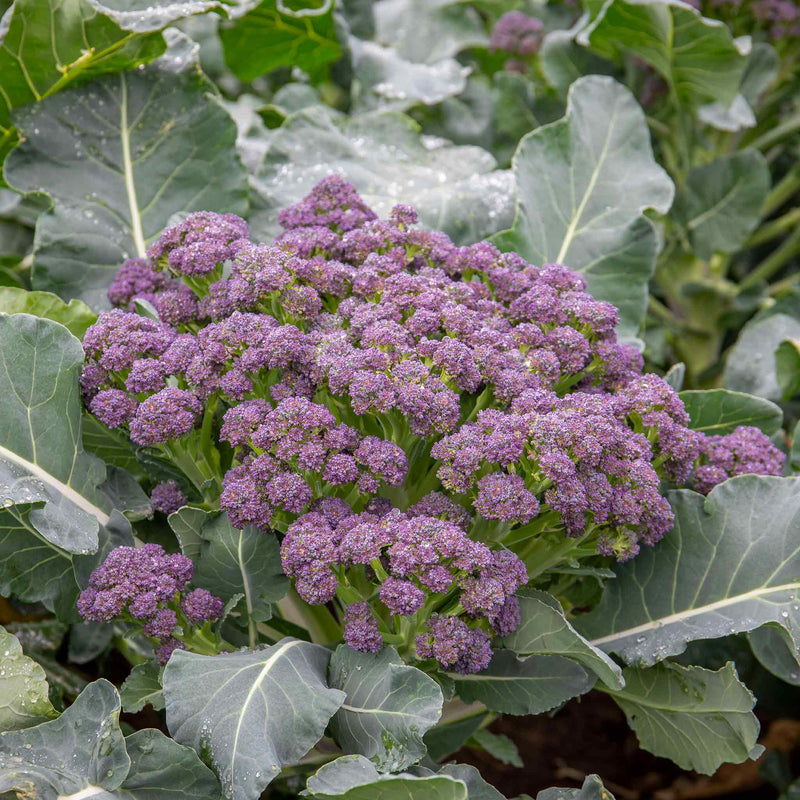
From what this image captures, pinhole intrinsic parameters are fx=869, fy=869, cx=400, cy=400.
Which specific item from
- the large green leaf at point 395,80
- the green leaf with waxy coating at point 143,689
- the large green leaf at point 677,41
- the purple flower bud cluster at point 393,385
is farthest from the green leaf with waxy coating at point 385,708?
the large green leaf at point 395,80

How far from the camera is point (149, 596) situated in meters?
0.97

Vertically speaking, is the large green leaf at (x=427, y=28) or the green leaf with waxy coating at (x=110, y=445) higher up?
the large green leaf at (x=427, y=28)

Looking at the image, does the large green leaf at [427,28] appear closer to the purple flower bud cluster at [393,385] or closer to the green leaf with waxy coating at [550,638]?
the purple flower bud cluster at [393,385]

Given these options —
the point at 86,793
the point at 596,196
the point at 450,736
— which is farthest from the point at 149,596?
the point at 596,196

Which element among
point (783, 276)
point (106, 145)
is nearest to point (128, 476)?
point (106, 145)

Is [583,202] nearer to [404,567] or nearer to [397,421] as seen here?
[397,421]

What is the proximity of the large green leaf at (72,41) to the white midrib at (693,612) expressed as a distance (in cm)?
112

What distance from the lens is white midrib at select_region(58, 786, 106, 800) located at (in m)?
0.89

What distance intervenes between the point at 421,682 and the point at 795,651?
1.52ft

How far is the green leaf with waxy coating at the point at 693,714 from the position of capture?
3.43ft

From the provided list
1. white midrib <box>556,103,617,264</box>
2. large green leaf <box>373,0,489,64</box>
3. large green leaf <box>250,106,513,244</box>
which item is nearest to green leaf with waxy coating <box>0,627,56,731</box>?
large green leaf <box>250,106,513,244</box>

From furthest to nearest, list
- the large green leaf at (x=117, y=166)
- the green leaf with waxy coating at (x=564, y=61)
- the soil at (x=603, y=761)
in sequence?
the green leaf with waxy coating at (x=564, y=61), the soil at (x=603, y=761), the large green leaf at (x=117, y=166)

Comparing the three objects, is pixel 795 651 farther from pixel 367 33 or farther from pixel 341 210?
pixel 367 33

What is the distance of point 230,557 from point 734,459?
2.36 feet
